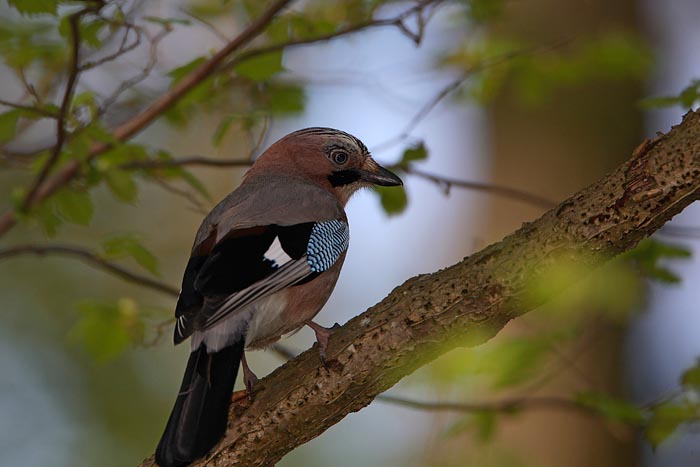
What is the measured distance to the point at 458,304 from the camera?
3148 millimetres

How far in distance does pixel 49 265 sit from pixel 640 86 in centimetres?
863

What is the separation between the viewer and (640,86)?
710 cm

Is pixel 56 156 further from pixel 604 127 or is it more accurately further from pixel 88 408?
pixel 88 408

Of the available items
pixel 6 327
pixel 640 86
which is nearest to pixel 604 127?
pixel 640 86

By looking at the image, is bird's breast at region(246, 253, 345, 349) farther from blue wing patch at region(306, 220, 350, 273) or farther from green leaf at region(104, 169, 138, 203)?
green leaf at region(104, 169, 138, 203)

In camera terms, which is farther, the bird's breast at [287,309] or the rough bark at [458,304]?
the bird's breast at [287,309]

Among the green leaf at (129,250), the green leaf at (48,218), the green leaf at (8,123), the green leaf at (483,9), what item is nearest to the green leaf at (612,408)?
the green leaf at (483,9)

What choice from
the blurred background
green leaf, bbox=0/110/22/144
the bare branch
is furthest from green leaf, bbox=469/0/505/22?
green leaf, bbox=0/110/22/144

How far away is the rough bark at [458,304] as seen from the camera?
290 centimetres

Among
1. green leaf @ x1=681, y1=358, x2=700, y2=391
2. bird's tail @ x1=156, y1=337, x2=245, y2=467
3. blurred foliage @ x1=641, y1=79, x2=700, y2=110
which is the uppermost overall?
blurred foliage @ x1=641, y1=79, x2=700, y2=110

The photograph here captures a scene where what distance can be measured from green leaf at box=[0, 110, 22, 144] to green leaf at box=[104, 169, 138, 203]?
0.46 meters

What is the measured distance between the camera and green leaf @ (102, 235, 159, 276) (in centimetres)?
420

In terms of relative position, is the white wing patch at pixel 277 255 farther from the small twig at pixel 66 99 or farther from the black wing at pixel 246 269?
the small twig at pixel 66 99

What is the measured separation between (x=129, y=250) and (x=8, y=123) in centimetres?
79
